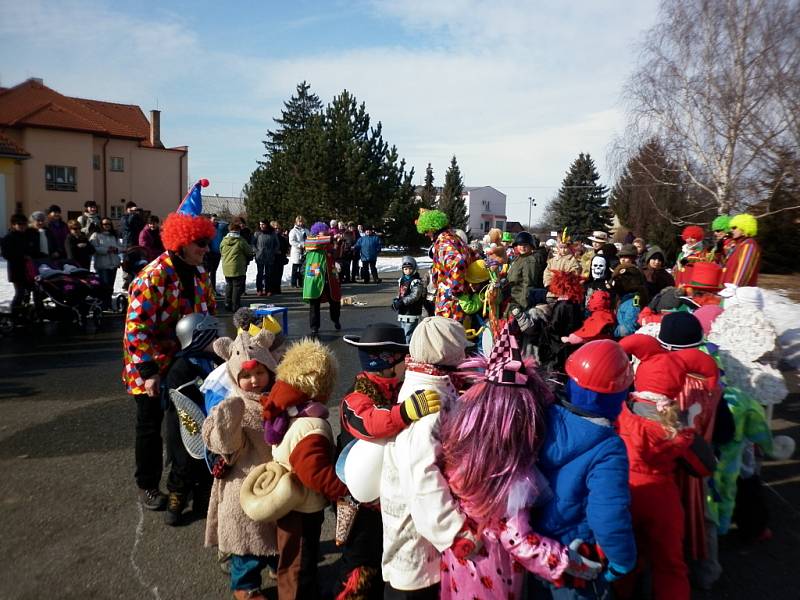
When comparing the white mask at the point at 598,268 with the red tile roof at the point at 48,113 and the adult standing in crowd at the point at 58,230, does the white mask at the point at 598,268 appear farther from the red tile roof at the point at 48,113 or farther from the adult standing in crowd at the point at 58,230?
the red tile roof at the point at 48,113

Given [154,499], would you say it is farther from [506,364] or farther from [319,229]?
[319,229]

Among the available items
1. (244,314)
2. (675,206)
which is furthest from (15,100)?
(244,314)

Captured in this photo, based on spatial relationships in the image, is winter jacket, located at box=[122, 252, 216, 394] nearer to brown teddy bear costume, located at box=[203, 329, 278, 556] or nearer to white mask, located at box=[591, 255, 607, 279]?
brown teddy bear costume, located at box=[203, 329, 278, 556]

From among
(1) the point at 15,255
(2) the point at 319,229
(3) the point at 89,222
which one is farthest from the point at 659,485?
(3) the point at 89,222

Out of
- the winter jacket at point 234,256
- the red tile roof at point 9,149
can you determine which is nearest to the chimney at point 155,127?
the red tile roof at point 9,149

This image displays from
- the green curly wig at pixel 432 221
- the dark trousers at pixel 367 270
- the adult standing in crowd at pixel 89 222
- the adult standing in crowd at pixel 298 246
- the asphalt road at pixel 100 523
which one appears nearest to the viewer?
the asphalt road at pixel 100 523

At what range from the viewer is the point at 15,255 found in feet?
33.2

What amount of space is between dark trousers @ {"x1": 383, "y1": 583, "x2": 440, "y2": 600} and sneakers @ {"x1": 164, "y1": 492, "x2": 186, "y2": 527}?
1.87 m

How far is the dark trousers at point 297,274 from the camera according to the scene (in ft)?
55.4

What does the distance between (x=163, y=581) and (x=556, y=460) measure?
236 cm

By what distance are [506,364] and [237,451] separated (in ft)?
5.22

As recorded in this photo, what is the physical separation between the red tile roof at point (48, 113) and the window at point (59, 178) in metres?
2.32

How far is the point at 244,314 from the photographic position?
16.7 ft

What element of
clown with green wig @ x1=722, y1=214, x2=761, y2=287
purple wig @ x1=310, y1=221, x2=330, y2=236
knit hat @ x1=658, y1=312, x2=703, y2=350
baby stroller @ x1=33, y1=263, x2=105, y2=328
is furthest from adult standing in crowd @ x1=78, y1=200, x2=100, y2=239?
knit hat @ x1=658, y1=312, x2=703, y2=350
